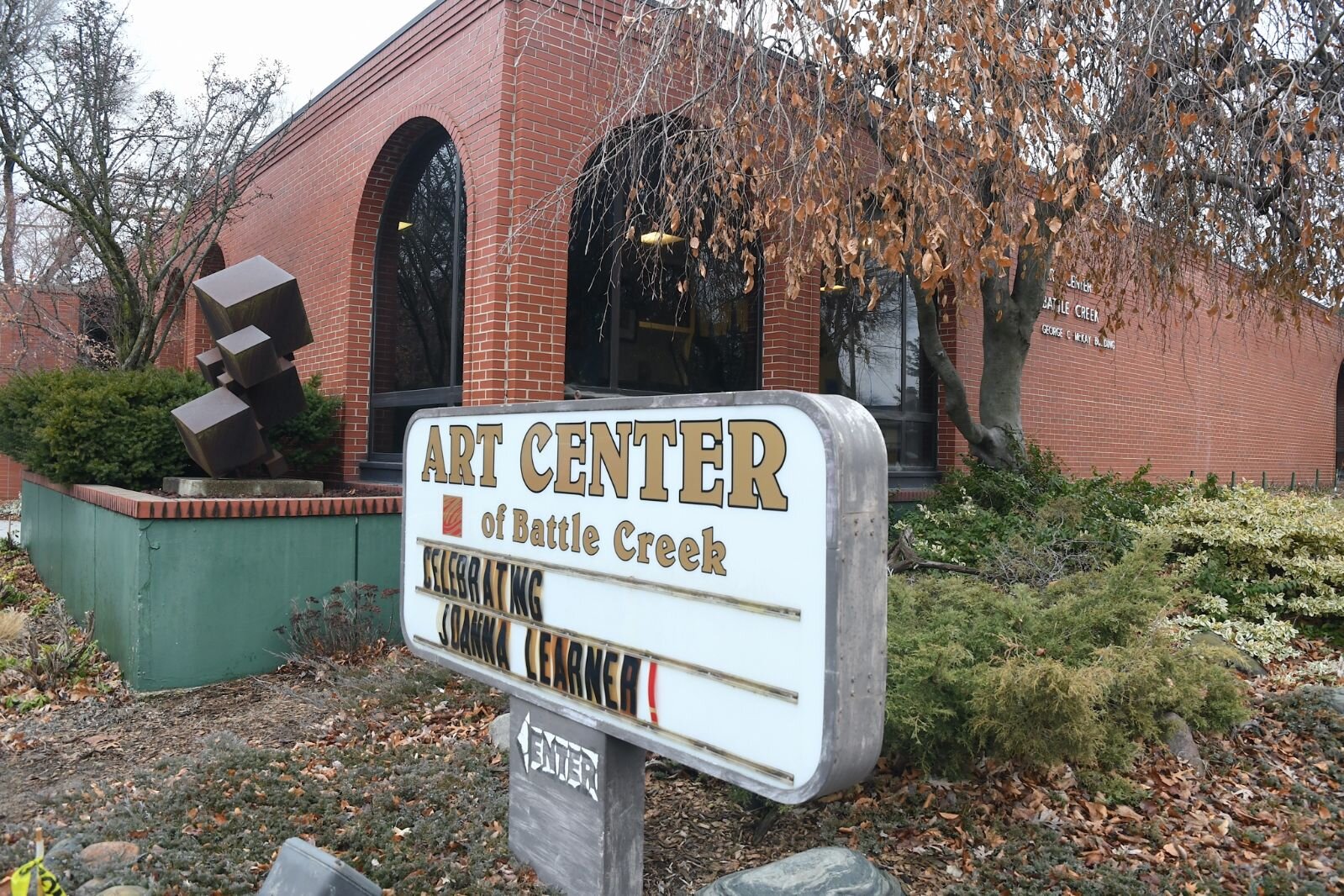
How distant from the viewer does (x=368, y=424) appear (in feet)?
32.5

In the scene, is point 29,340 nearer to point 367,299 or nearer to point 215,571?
point 367,299

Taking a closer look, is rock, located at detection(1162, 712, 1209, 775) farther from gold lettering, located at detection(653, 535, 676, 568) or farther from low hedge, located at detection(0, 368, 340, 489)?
low hedge, located at detection(0, 368, 340, 489)

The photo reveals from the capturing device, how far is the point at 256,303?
7.25 meters

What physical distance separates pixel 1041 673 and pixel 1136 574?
155 centimetres

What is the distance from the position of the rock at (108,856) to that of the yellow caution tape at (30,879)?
0.59 m

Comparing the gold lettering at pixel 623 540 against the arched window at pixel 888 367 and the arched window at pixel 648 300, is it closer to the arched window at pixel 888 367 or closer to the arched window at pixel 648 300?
the arched window at pixel 648 300

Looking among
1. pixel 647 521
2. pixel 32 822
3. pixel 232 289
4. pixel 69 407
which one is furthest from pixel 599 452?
pixel 69 407

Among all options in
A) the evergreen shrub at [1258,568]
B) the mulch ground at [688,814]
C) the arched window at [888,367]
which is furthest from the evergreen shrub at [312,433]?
the evergreen shrub at [1258,568]

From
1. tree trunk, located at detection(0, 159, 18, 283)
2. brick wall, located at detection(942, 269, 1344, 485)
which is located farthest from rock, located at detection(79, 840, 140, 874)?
tree trunk, located at detection(0, 159, 18, 283)

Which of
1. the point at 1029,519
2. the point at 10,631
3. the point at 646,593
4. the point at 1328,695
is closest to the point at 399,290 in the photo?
the point at 10,631

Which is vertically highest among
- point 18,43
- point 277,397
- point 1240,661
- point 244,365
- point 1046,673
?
point 18,43

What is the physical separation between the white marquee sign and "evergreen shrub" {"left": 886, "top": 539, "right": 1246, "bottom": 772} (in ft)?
4.41

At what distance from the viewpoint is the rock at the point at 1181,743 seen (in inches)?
171

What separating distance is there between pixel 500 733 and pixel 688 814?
112cm
